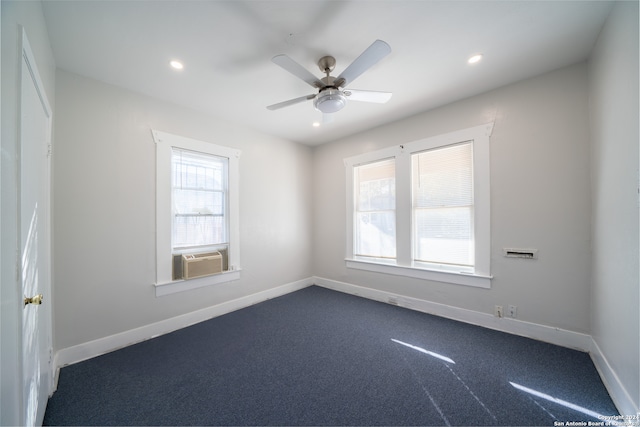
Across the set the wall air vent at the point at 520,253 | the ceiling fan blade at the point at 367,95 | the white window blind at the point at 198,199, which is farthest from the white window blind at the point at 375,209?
the white window blind at the point at 198,199

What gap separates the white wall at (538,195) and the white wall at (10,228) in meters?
3.56

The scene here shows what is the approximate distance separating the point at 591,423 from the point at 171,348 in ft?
11.0

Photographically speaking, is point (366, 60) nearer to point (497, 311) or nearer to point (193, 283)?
point (497, 311)

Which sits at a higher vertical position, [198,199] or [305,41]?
[305,41]

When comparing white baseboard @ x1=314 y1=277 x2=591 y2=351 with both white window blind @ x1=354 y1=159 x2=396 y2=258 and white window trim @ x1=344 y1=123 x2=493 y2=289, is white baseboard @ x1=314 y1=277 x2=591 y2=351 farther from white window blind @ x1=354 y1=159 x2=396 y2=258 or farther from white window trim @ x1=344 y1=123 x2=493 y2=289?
white window blind @ x1=354 y1=159 x2=396 y2=258

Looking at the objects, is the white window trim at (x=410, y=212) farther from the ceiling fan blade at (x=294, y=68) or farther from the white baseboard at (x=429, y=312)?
the ceiling fan blade at (x=294, y=68)

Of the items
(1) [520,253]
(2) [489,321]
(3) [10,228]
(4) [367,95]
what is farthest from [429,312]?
(3) [10,228]

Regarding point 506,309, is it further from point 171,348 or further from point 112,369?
point 112,369

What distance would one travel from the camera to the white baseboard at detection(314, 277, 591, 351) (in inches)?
89.9

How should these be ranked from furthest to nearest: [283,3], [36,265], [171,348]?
[171,348] → [283,3] → [36,265]

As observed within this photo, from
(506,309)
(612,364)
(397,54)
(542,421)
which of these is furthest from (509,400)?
(397,54)

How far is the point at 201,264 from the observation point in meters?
3.03

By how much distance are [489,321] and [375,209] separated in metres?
2.04

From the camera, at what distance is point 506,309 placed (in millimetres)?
2633
